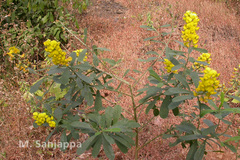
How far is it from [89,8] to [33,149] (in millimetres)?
4122

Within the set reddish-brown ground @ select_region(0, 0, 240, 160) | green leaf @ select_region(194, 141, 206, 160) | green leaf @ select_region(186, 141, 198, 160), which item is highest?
green leaf @ select_region(194, 141, 206, 160)

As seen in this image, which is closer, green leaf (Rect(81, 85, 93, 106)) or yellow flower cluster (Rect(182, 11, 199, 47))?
yellow flower cluster (Rect(182, 11, 199, 47))

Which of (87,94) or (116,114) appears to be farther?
(87,94)

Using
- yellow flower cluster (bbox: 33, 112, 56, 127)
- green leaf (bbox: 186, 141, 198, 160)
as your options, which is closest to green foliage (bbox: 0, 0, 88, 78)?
yellow flower cluster (bbox: 33, 112, 56, 127)

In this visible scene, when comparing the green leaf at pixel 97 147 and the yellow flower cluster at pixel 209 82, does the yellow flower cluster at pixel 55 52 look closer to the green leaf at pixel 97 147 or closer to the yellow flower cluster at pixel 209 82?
the green leaf at pixel 97 147

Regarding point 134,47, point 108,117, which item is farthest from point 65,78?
point 134,47

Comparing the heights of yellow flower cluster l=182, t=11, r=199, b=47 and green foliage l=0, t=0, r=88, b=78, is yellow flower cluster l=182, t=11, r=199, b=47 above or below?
above

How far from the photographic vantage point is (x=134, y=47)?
4.28 metres

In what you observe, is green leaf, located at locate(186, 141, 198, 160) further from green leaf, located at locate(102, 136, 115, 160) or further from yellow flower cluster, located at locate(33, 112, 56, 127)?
yellow flower cluster, located at locate(33, 112, 56, 127)

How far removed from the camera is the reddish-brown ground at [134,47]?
2557 mm

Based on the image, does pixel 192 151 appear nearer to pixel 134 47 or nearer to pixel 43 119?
pixel 43 119

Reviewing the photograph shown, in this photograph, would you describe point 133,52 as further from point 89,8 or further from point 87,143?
point 87,143

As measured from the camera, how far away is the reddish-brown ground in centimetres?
256

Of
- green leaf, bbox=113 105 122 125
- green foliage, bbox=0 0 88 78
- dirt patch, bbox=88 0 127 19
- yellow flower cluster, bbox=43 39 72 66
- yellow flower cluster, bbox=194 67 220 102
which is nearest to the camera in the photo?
yellow flower cluster, bbox=194 67 220 102
